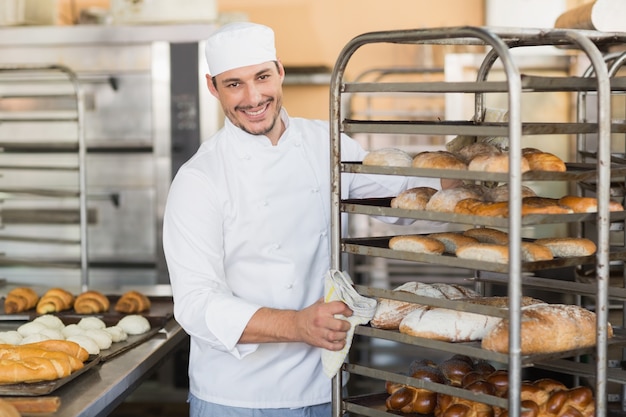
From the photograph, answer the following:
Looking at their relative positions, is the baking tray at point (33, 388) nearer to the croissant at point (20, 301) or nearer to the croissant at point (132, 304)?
the croissant at point (132, 304)

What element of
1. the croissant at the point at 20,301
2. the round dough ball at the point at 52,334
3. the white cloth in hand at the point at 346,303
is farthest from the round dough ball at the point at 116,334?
the white cloth in hand at the point at 346,303

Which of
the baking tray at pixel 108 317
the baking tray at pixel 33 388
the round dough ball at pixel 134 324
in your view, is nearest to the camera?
the baking tray at pixel 33 388

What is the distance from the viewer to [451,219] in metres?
1.65

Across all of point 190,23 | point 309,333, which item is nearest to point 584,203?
point 309,333

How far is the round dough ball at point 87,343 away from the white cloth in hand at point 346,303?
2.78 ft

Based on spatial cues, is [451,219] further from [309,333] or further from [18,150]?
[18,150]

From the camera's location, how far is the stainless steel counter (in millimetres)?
2086

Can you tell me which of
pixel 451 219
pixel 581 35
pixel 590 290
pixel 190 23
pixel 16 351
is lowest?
pixel 16 351

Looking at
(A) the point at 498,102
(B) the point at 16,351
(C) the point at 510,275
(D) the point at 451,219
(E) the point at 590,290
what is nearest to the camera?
(C) the point at 510,275

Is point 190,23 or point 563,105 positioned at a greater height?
point 190,23

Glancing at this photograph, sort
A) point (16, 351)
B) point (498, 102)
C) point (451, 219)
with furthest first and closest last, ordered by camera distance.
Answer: point (498, 102) → point (16, 351) → point (451, 219)

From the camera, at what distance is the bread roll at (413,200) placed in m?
1.82

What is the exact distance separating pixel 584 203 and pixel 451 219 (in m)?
0.27

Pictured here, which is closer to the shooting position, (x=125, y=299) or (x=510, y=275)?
(x=510, y=275)
